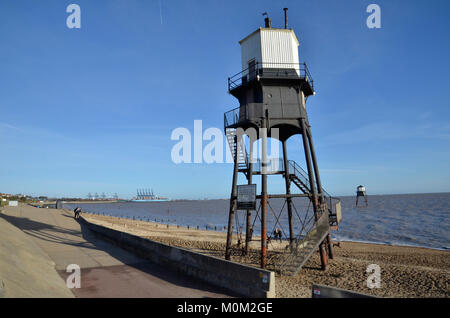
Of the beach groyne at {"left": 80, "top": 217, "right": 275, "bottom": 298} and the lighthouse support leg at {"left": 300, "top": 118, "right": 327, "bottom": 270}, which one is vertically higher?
the lighthouse support leg at {"left": 300, "top": 118, "right": 327, "bottom": 270}

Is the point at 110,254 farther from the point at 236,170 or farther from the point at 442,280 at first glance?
the point at 442,280

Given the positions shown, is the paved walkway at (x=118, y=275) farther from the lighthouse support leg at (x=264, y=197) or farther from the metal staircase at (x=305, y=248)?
the metal staircase at (x=305, y=248)

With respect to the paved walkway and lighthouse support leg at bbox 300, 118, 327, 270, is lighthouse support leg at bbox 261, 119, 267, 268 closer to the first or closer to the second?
lighthouse support leg at bbox 300, 118, 327, 270

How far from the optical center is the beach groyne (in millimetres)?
9297

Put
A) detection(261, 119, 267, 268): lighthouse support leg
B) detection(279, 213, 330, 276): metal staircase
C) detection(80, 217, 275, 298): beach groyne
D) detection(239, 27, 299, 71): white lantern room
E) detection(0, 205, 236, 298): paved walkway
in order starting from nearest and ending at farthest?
1. detection(80, 217, 275, 298): beach groyne
2. detection(0, 205, 236, 298): paved walkway
3. detection(279, 213, 330, 276): metal staircase
4. detection(261, 119, 267, 268): lighthouse support leg
5. detection(239, 27, 299, 71): white lantern room

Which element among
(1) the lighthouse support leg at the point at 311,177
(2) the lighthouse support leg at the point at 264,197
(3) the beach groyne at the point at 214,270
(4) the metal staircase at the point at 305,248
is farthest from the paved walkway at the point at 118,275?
(1) the lighthouse support leg at the point at 311,177

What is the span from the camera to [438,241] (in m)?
33.0

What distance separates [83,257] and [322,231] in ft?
45.1

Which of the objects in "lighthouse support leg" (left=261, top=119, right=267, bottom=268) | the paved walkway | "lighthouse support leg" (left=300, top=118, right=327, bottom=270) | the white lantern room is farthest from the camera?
the white lantern room

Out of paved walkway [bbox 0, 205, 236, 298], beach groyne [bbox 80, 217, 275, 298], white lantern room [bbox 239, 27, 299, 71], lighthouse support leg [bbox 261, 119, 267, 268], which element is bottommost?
paved walkway [bbox 0, 205, 236, 298]

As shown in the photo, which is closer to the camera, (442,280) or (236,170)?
(442,280)

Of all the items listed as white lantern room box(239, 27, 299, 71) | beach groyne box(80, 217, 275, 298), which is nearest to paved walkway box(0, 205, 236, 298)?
beach groyne box(80, 217, 275, 298)
